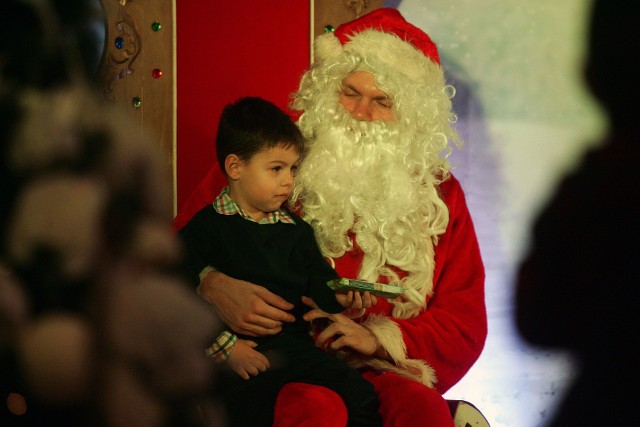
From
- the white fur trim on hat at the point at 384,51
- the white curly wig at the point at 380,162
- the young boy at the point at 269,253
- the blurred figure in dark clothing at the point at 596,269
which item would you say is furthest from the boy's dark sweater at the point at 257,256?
the blurred figure in dark clothing at the point at 596,269

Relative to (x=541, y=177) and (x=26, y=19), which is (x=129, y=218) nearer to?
(x=26, y=19)

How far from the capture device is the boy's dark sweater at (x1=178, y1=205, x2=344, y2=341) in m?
1.61

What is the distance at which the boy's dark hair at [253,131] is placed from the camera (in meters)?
1.64

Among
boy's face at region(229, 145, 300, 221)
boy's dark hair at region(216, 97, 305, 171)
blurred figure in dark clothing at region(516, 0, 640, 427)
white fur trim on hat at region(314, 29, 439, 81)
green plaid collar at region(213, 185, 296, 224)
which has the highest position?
white fur trim on hat at region(314, 29, 439, 81)

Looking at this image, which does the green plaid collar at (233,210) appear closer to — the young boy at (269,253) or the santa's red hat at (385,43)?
the young boy at (269,253)

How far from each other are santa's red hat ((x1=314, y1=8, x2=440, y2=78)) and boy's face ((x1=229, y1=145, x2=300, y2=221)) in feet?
1.85

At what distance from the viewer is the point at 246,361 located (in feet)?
4.98

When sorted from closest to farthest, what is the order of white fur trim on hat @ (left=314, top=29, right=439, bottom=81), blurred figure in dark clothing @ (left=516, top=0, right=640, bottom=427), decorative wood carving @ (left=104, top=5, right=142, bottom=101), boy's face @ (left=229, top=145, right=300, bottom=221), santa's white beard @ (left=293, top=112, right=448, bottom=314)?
boy's face @ (left=229, top=145, right=300, bottom=221)
santa's white beard @ (left=293, top=112, right=448, bottom=314)
white fur trim on hat @ (left=314, top=29, right=439, bottom=81)
decorative wood carving @ (left=104, top=5, right=142, bottom=101)
blurred figure in dark clothing @ (left=516, top=0, right=640, bottom=427)

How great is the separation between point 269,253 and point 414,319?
0.46m

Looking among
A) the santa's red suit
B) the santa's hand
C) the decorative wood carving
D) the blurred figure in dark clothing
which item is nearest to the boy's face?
the santa's hand

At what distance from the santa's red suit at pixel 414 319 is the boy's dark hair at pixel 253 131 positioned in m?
0.35

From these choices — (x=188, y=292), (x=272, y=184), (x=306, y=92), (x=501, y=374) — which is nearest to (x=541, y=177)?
(x=501, y=374)

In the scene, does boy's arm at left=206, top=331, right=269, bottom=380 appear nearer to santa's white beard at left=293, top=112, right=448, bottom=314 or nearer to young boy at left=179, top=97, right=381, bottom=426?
young boy at left=179, top=97, right=381, bottom=426

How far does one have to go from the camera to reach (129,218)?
398 millimetres
